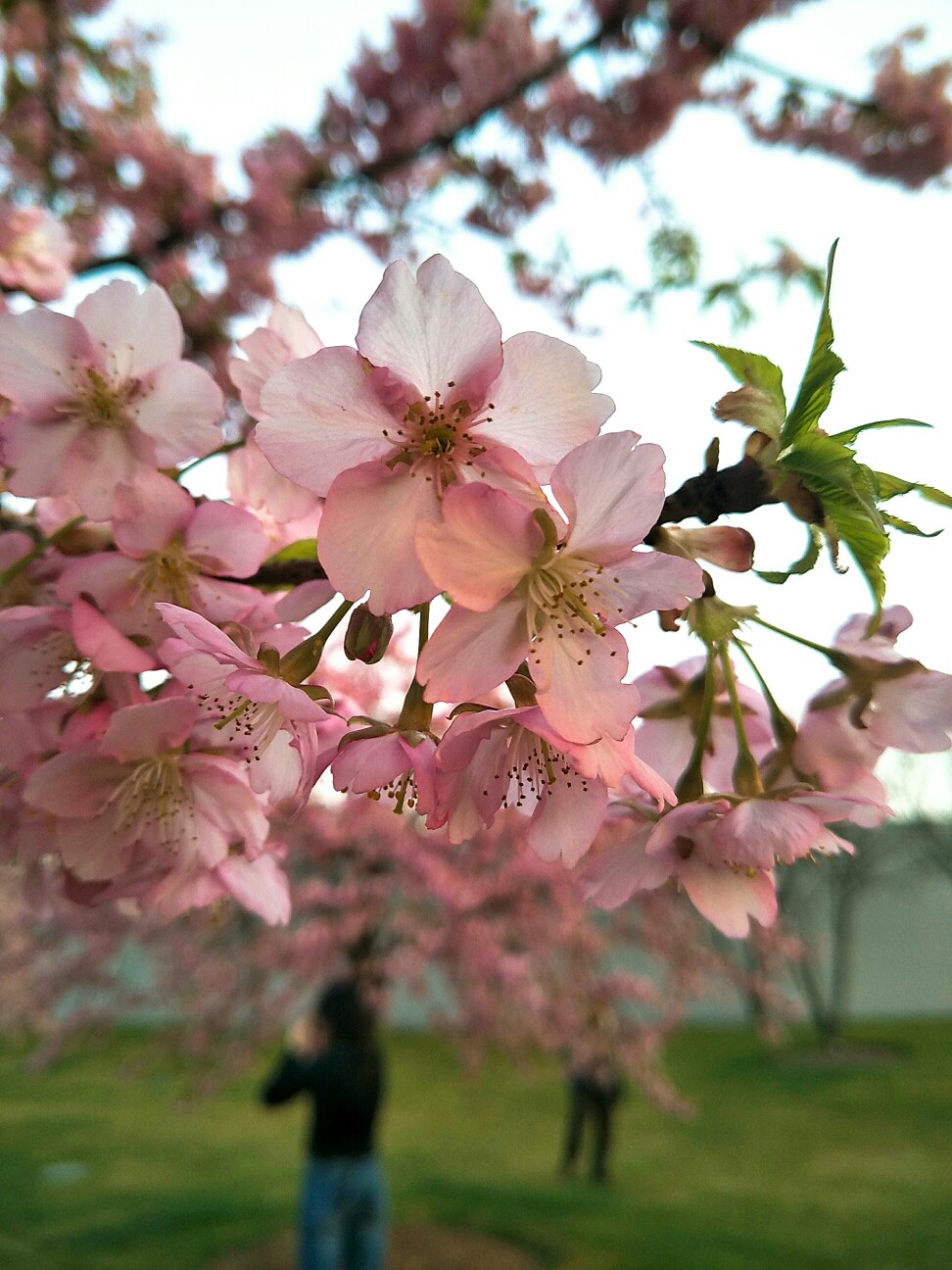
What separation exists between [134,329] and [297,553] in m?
0.19

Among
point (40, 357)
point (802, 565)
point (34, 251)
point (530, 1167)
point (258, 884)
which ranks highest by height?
point (34, 251)

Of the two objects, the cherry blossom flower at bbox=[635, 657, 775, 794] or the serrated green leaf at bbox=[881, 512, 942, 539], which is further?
the cherry blossom flower at bbox=[635, 657, 775, 794]

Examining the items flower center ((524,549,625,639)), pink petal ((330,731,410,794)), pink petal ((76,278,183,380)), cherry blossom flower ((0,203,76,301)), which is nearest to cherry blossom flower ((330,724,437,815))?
pink petal ((330,731,410,794))

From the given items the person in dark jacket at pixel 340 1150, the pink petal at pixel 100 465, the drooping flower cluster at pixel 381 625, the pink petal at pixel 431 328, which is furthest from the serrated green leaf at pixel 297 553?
the person in dark jacket at pixel 340 1150

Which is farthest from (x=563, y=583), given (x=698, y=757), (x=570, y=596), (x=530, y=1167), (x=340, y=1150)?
(x=530, y=1167)

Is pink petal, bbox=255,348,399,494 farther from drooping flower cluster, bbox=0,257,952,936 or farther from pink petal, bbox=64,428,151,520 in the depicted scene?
pink petal, bbox=64,428,151,520

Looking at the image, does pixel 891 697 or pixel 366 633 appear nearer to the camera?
pixel 366 633

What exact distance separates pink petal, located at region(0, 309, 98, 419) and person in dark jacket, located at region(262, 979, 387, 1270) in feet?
13.7

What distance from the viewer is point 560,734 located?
Result: 0.51m

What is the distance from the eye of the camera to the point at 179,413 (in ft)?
2.29

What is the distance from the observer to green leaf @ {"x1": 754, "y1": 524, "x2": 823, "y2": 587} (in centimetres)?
58

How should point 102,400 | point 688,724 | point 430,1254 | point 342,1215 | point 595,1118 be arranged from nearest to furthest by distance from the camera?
1. point 102,400
2. point 688,724
3. point 342,1215
4. point 430,1254
5. point 595,1118

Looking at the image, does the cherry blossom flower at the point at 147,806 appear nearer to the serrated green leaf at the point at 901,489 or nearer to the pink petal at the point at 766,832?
the pink petal at the point at 766,832

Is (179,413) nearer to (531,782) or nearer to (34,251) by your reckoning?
(531,782)
